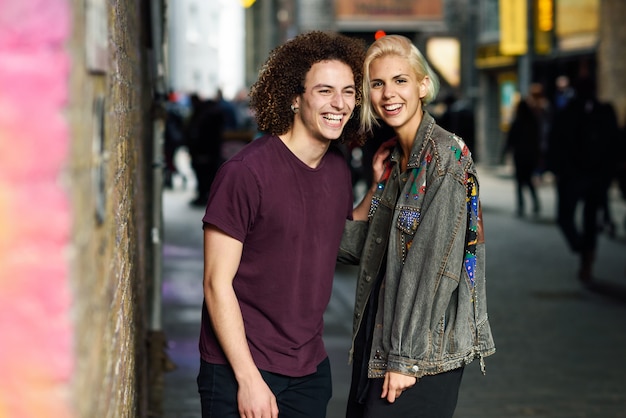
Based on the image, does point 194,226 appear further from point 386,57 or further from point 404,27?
point 404,27

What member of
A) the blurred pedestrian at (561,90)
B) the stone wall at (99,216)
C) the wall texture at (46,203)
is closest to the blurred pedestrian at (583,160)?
the stone wall at (99,216)

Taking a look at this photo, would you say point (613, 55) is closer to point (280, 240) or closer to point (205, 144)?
point (205, 144)

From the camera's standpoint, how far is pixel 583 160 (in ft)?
37.5

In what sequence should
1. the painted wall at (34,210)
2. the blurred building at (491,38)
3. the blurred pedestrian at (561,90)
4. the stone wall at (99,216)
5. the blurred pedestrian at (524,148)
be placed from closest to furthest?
1. the painted wall at (34,210)
2. the stone wall at (99,216)
3. the blurred pedestrian at (524,148)
4. the blurred pedestrian at (561,90)
5. the blurred building at (491,38)

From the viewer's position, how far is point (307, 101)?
3.47 m

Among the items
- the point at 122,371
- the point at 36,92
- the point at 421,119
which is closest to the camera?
the point at 36,92

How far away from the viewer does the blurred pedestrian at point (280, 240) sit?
A: 3.25 meters

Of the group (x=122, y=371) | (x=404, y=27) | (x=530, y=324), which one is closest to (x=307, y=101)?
(x=122, y=371)

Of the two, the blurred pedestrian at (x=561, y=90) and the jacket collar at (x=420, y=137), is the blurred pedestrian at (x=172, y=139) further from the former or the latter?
the jacket collar at (x=420, y=137)

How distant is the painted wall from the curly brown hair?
5.83 ft

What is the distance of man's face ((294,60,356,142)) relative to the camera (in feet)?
11.4

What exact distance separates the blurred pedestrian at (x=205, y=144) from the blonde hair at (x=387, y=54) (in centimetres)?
1655

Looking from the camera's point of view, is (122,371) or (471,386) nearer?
(122,371)

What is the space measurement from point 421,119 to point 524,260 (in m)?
9.74
